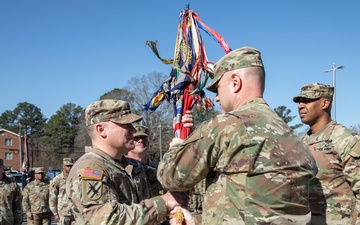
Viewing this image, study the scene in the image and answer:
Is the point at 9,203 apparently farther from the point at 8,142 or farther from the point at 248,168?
the point at 8,142

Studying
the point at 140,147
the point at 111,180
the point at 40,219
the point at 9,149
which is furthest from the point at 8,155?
the point at 111,180

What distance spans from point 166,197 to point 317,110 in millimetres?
2780

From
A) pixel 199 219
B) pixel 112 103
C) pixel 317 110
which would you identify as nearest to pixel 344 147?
pixel 317 110

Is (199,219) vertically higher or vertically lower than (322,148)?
lower


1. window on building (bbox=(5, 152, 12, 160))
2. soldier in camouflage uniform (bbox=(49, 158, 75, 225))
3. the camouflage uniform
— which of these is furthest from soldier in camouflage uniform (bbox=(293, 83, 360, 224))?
window on building (bbox=(5, 152, 12, 160))

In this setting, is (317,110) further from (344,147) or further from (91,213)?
(91,213)

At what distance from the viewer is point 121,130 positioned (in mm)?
3797

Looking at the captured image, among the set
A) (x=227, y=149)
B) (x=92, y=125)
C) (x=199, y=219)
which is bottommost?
(x=199, y=219)

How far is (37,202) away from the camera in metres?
14.3

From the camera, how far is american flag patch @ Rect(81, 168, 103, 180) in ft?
10.8

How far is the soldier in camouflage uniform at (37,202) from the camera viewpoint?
1427 cm

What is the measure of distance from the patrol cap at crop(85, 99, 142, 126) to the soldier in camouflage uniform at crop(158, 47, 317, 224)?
964 mm

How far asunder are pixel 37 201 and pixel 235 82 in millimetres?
12786

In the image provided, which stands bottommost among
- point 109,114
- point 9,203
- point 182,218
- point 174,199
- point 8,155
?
point 9,203
